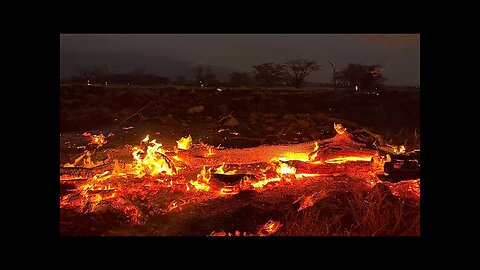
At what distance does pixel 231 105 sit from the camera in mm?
3922

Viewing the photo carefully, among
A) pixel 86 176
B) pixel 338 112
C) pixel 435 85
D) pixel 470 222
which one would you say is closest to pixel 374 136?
pixel 338 112

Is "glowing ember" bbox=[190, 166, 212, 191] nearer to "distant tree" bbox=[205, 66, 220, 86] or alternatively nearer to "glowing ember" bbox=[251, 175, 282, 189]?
"glowing ember" bbox=[251, 175, 282, 189]

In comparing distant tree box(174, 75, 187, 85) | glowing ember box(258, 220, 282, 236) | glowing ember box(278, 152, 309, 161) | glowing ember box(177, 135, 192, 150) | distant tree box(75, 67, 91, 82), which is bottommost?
glowing ember box(258, 220, 282, 236)

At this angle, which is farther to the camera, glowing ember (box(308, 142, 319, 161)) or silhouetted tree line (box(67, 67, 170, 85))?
glowing ember (box(308, 142, 319, 161))

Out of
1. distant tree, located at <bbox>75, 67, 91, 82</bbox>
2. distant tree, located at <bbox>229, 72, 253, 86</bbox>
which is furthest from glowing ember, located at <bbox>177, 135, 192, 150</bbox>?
distant tree, located at <bbox>75, 67, 91, 82</bbox>

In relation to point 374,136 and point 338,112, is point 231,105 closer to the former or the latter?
point 338,112

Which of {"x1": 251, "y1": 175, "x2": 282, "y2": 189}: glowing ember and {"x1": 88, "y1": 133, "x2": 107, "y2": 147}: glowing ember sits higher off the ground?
{"x1": 88, "y1": 133, "x2": 107, "y2": 147}: glowing ember

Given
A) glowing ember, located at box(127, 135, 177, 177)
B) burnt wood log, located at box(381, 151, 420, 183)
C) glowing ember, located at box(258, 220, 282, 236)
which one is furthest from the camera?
glowing ember, located at box(127, 135, 177, 177)

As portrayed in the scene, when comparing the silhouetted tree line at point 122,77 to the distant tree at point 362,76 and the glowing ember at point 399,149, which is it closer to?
the distant tree at point 362,76

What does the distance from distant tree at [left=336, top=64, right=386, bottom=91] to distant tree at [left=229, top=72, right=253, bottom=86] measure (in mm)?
802

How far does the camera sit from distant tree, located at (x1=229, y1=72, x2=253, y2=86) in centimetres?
385

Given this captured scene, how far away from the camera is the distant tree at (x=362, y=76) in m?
3.86

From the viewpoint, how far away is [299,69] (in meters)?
3.85
